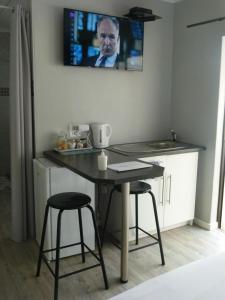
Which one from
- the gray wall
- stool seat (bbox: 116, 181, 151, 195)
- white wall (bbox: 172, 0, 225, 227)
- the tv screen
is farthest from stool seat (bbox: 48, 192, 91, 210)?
the gray wall

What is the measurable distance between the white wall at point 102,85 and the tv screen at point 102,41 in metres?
0.09

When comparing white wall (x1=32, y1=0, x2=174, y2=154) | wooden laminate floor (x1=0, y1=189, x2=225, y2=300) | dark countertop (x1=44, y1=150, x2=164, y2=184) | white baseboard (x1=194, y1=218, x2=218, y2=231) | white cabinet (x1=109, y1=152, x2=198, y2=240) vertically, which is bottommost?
wooden laminate floor (x1=0, y1=189, x2=225, y2=300)

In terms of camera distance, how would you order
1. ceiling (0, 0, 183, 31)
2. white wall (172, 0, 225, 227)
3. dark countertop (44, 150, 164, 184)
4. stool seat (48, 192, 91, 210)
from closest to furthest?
dark countertop (44, 150, 164, 184) → stool seat (48, 192, 91, 210) → white wall (172, 0, 225, 227) → ceiling (0, 0, 183, 31)

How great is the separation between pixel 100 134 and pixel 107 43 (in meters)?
0.89

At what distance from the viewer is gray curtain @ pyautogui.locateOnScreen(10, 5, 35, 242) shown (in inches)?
105

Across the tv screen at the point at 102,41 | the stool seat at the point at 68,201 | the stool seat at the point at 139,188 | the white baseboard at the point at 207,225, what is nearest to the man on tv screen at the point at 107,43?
the tv screen at the point at 102,41

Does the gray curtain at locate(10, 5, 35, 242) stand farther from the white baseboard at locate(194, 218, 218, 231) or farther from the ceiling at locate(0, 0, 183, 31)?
the white baseboard at locate(194, 218, 218, 231)

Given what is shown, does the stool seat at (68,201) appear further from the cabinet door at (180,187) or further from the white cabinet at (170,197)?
the cabinet door at (180,187)

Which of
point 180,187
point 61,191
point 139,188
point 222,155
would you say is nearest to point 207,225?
point 180,187

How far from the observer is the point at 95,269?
250 cm

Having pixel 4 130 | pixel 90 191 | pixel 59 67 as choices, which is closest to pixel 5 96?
pixel 4 130

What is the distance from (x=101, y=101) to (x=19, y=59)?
2.92ft

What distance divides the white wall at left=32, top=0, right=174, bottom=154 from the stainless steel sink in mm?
158

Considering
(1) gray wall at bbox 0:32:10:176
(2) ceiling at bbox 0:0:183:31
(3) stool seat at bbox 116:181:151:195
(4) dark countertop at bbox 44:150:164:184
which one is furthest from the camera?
(1) gray wall at bbox 0:32:10:176
